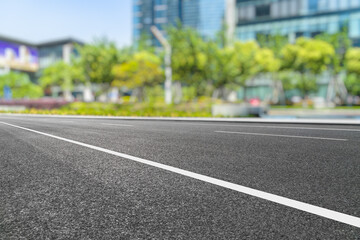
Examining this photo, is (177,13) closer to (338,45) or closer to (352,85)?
(352,85)

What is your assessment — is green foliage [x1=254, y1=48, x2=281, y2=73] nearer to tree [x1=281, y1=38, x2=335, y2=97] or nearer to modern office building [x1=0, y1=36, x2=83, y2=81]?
tree [x1=281, y1=38, x2=335, y2=97]

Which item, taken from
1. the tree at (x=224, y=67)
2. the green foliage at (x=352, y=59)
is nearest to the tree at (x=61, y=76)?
the tree at (x=224, y=67)

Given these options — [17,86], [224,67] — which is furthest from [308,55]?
[17,86]

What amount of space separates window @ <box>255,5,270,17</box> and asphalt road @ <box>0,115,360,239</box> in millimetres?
54909

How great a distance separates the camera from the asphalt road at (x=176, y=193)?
9.77ft

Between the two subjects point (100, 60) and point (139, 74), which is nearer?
point (139, 74)

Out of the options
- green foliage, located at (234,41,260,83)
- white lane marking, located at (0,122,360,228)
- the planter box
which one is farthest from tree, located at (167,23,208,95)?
white lane marking, located at (0,122,360,228)

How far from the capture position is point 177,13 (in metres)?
140

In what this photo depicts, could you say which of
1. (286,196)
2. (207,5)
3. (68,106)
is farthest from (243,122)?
(207,5)

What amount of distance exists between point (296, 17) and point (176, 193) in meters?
56.9

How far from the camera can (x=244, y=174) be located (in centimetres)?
500

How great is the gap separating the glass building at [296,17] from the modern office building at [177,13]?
269 feet

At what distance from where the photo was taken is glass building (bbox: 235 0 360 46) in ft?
166

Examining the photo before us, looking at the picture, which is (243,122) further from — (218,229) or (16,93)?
(16,93)
